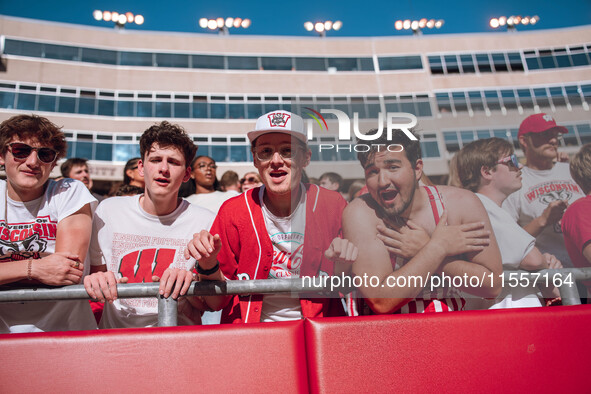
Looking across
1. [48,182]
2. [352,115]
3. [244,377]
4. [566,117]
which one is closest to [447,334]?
[244,377]

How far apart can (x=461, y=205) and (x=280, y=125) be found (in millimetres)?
891

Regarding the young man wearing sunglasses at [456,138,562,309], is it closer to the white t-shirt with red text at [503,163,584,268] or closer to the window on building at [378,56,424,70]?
the white t-shirt with red text at [503,163,584,268]

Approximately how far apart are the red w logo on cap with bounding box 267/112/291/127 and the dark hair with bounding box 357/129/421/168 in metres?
0.49

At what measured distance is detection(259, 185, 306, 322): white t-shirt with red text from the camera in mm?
1499

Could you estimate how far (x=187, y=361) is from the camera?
1182 mm

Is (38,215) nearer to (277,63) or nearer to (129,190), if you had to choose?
(129,190)

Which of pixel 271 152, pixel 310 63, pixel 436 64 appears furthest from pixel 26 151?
pixel 436 64

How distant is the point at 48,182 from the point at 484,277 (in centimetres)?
206

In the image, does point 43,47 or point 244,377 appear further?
point 43,47

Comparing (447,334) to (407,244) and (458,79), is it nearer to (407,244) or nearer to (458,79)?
(407,244)

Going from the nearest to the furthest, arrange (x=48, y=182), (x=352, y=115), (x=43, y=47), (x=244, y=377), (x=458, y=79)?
(x=244, y=377) → (x=352, y=115) → (x=48, y=182) → (x=43, y=47) → (x=458, y=79)

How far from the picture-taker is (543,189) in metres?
1.40

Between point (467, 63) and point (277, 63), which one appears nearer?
point (467, 63)

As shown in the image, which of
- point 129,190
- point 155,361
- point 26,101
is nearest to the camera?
point 155,361
